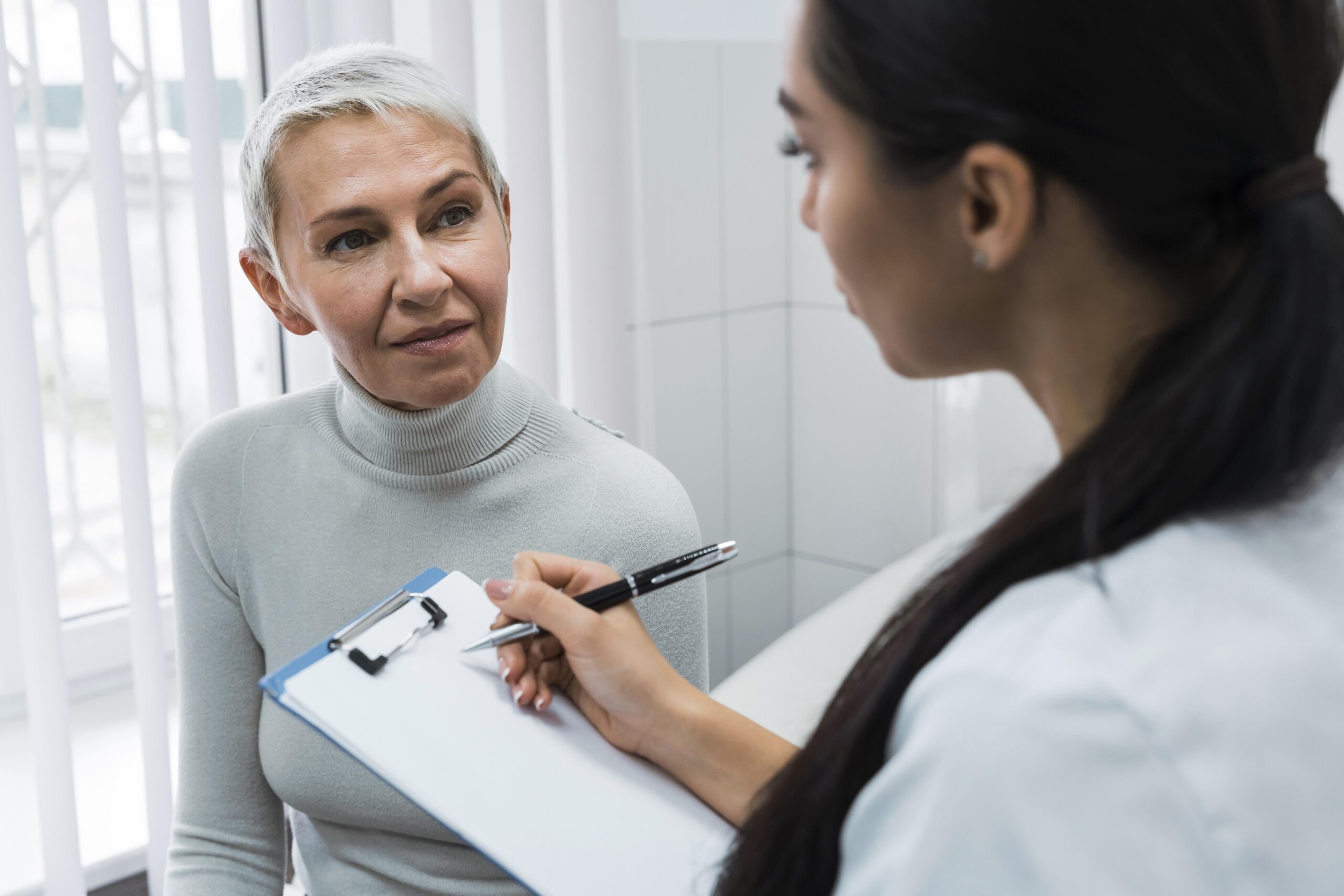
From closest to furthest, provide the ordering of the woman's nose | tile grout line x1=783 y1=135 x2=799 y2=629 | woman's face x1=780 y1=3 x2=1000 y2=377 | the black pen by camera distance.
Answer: woman's face x1=780 y1=3 x2=1000 y2=377
the black pen
the woman's nose
tile grout line x1=783 y1=135 x2=799 y2=629

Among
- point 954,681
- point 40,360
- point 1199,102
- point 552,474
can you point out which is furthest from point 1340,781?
point 40,360

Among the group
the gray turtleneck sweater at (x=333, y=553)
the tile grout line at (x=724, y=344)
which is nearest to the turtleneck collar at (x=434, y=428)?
the gray turtleneck sweater at (x=333, y=553)

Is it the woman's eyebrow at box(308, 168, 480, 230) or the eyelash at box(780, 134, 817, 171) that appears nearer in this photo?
the eyelash at box(780, 134, 817, 171)

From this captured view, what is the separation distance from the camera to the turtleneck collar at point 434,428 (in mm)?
1062

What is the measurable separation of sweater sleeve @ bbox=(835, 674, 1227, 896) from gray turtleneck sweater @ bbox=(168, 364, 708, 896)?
62cm

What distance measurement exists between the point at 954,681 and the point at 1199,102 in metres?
0.25

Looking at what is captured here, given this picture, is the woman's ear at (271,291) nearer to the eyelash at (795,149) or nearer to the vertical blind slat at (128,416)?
the vertical blind slat at (128,416)

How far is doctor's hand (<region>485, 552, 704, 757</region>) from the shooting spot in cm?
79

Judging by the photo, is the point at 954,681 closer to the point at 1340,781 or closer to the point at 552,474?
the point at 1340,781

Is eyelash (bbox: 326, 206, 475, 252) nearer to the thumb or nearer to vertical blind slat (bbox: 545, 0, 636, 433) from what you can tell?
the thumb

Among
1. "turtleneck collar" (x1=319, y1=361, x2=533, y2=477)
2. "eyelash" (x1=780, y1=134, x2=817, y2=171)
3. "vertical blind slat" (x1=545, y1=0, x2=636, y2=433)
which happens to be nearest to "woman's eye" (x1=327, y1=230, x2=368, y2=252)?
"turtleneck collar" (x1=319, y1=361, x2=533, y2=477)

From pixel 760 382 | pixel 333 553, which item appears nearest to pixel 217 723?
pixel 333 553

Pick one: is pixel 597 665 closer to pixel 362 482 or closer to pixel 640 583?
pixel 640 583

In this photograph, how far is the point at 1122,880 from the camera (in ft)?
1.35
